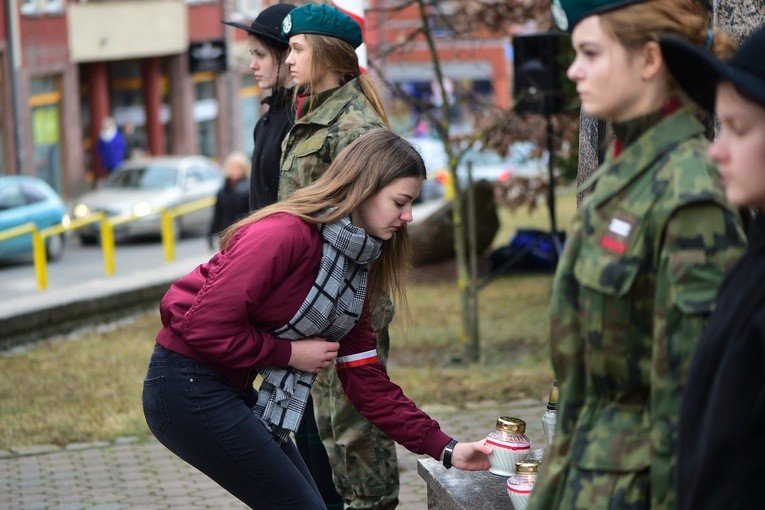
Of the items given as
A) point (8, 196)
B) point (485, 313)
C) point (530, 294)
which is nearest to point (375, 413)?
point (485, 313)

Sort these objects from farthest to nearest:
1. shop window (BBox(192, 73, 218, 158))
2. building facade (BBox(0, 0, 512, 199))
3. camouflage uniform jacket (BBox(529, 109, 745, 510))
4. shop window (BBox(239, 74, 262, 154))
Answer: shop window (BBox(239, 74, 262, 154)) → shop window (BBox(192, 73, 218, 158)) → building facade (BBox(0, 0, 512, 199)) → camouflage uniform jacket (BBox(529, 109, 745, 510))

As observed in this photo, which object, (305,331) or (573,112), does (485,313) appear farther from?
(305,331)

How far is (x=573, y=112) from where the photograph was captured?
1330 centimetres

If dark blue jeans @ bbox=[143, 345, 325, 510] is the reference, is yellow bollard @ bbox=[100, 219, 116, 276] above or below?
below

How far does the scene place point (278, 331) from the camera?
154 inches

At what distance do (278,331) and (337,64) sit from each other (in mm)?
1436

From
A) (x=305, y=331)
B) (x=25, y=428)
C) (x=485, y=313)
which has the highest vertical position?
(x=305, y=331)

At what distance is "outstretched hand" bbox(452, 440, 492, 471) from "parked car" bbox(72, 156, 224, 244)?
2075 cm

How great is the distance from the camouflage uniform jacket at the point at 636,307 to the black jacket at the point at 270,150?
2.81 m

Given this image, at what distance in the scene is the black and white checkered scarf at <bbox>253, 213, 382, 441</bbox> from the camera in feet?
12.8

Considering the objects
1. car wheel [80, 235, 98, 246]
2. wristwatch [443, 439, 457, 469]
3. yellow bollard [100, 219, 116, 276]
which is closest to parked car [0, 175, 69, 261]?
car wheel [80, 235, 98, 246]

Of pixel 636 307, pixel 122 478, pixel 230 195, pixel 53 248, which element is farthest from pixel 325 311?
pixel 53 248

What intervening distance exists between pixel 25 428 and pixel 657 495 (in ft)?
20.7

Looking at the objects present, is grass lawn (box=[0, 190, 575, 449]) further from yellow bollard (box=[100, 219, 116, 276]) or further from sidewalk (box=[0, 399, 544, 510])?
yellow bollard (box=[100, 219, 116, 276])
